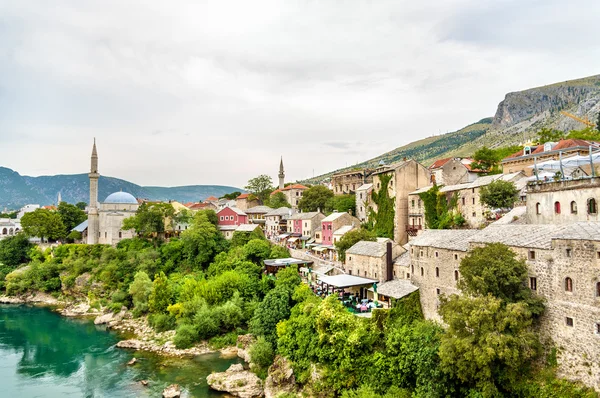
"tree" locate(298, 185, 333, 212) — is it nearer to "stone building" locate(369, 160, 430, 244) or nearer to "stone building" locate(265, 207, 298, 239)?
"stone building" locate(265, 207, 298, 239)

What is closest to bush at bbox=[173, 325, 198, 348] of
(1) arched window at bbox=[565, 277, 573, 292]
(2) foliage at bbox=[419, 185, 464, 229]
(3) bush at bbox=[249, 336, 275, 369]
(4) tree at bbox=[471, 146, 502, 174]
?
(3) bush at bbox=[249, 336, 275, 369]

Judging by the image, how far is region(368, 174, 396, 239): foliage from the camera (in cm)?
4153

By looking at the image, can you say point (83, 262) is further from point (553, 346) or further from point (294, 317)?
point (553, 346)

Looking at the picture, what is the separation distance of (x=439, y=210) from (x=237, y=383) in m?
22.3

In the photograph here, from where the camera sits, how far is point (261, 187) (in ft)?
262

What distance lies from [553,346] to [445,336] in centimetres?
452

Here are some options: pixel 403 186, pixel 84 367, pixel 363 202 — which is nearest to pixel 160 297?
pixel 84 367

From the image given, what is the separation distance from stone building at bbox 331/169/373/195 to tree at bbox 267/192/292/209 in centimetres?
1186

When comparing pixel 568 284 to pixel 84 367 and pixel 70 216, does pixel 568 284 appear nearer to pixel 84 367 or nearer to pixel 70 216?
pixel 84 367

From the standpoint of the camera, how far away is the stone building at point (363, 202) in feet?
155

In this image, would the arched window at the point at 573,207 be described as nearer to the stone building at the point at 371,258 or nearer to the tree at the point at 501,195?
the tree at the point at 501,195

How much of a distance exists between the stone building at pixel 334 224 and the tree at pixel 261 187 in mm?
32532

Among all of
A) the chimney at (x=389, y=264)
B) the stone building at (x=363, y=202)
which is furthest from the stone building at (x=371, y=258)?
the stone building at (x=363, y=202)

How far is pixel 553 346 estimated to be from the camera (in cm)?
1812
